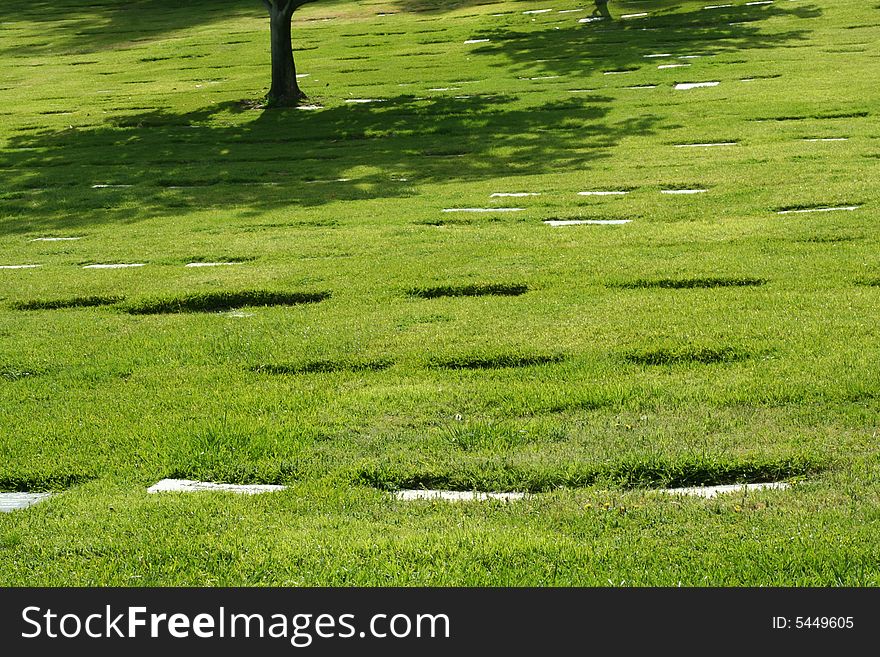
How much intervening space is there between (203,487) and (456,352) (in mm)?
2130

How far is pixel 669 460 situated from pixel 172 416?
2626mm

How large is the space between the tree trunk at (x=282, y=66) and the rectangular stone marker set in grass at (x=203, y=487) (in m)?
17.3

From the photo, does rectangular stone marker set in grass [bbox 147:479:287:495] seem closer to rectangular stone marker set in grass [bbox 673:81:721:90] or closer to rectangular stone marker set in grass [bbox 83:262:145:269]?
rectangular stone marker set in grass [bbox 83:262:145:269]

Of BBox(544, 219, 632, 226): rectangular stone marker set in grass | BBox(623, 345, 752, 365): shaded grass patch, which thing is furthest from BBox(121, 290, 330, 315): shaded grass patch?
BBox(544, 219, 632, 226): rectangular stone marker set in grass

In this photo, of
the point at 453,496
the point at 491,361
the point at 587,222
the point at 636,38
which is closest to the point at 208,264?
the point at 587,222

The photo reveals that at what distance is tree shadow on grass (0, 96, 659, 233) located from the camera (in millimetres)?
13484

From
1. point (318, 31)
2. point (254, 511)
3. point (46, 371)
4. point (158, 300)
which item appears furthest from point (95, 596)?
Answer: point (318, 31)

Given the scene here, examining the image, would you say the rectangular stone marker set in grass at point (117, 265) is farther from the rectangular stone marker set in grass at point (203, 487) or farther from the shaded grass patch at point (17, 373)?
the rectangular stone marker set in grass at point (203, 487)

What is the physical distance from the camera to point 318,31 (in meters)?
32.6

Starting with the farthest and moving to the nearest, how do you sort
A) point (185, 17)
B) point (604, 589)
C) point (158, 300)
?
point (185, 17) → point (158, 300) → point (604, 589)

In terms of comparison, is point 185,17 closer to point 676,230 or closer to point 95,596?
point 676,230

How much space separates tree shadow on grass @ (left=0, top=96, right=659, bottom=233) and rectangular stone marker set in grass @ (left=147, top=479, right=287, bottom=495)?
8.06 metres

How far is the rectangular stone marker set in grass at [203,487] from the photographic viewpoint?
15.0 feet

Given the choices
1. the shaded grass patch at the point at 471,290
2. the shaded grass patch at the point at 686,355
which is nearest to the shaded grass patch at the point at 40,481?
the shaded grass patch at the point at 686,355
